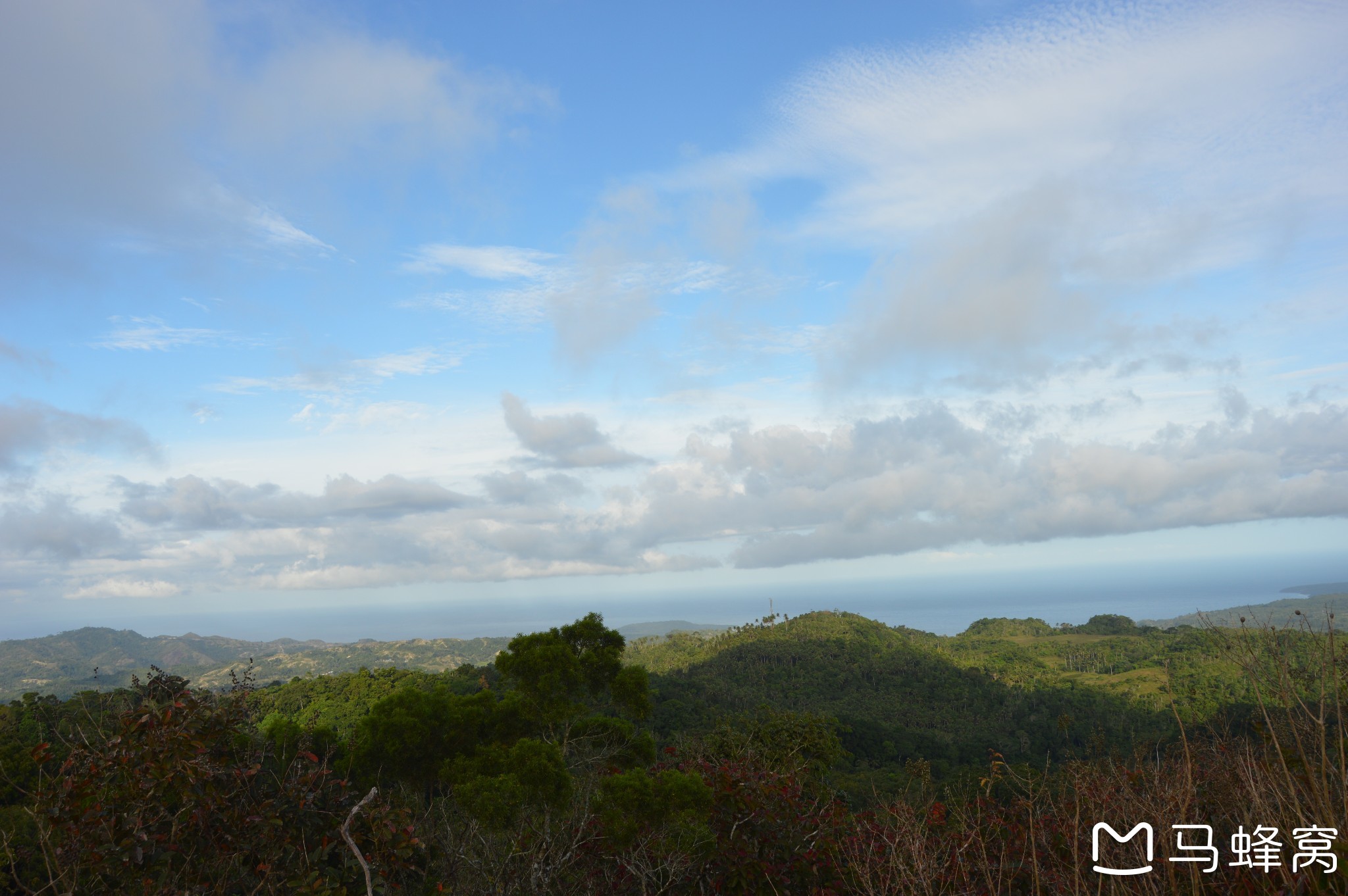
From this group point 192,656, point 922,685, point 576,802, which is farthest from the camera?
point 192,656

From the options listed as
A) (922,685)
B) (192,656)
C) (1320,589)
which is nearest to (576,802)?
(922,685)

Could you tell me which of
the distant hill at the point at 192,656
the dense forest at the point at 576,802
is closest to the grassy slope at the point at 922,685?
the dense forest at the point at 576,802

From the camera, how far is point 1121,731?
2247 inches

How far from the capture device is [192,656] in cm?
17450

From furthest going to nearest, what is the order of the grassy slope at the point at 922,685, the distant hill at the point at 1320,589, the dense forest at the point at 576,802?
the distant hill at the point at 1320,589
the grassy slope at the point at 922,685
the dense forest at the point at 576,802

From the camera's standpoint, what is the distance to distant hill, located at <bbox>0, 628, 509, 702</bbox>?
420ft

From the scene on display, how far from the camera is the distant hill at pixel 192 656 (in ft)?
420

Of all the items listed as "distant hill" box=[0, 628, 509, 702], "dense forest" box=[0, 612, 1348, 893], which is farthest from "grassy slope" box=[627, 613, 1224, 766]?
"distant hill" box=[0, 628, 509, 702]

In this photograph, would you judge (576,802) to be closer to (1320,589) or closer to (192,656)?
(1320,589)

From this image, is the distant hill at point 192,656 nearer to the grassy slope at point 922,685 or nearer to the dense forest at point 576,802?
the grassy slope at point 922,685

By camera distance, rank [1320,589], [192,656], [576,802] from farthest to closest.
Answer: [192,656], [1320,589], [576,802]

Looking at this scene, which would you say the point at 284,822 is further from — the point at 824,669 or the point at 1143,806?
the point at 824,669

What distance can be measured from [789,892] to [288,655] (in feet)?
572

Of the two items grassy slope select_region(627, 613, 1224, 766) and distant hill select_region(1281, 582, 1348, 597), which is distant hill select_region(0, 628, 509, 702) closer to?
grassy slope select_region(627, 613, 1224, 766)
